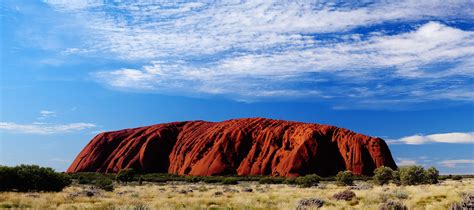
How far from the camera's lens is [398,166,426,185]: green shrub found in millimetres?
45250

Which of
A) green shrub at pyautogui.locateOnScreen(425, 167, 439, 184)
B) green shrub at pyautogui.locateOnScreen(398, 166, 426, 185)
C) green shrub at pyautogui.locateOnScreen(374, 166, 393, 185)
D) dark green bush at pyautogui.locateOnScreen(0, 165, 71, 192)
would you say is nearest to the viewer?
dark green bush at pyautogui.locateOnScreen(0, 165, 71, 192)

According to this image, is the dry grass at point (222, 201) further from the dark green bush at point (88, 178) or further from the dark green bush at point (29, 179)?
the dark green bush at point (88, 178)

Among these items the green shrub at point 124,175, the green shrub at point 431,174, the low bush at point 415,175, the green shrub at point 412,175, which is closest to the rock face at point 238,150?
the green shrub at point 124,175

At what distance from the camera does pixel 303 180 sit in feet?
174

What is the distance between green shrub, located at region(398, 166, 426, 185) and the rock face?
45678mm

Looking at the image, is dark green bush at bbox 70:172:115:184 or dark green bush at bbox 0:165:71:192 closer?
dark green bush at bbox 0:165:71:192

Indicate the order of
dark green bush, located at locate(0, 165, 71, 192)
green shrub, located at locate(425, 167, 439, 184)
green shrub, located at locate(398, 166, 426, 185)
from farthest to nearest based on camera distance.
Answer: green shrub, located at locate(425, 167, 439, 184) < green shrub, located at locate(398, 166, 426, 185) < dark green bush, located at locate(0, 165, 71, 192)

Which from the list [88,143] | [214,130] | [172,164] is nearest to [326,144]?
[214,130]

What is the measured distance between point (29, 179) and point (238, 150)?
245 feet

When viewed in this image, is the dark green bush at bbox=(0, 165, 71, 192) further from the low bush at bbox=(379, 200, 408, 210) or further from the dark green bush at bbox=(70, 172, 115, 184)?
the dark green bush at bbox=(70, 172, 115, 184)

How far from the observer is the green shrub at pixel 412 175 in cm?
4525

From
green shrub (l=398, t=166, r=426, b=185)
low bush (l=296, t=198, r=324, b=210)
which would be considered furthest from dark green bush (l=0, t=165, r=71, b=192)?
green shrub (l=398, t=166, r=426, b=185)

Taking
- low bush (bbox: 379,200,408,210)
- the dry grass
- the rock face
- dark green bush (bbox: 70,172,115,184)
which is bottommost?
the dry grass

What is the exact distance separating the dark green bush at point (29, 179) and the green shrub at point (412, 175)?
115 feet
